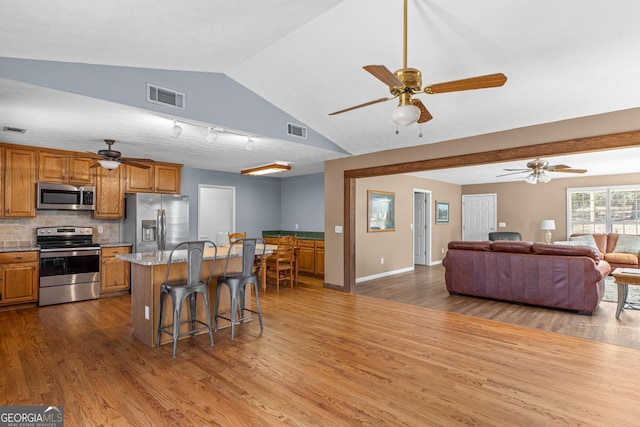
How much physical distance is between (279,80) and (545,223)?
7731 millimetres

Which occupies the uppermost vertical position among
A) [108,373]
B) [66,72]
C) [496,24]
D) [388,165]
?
[496,24]

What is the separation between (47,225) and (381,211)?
590 cm

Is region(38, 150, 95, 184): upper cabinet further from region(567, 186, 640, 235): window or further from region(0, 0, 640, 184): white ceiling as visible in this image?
region(567, 186, 640, 235): window

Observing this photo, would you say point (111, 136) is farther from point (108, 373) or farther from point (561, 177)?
point (561, 177)

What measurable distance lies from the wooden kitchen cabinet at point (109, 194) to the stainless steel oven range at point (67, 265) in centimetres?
43

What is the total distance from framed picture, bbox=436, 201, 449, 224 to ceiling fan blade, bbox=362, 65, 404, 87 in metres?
7.46

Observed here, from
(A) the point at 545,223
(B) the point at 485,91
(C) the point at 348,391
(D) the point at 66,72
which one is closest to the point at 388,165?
(B) the point at 485,91

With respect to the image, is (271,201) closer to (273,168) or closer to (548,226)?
(273,168)

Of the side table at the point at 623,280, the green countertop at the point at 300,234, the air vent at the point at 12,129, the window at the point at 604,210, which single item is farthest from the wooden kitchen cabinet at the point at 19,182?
the window at the point at 604,210

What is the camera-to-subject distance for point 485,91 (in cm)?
363

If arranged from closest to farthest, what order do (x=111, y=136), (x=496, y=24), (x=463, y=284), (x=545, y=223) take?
(x=496, y=24)
(x=111, y=136)
(x=463, y=284)
(x=545, y=223)

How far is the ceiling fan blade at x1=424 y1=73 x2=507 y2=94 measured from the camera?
7.04 ft

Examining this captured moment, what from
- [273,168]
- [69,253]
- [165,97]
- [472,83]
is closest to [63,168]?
[69,253]

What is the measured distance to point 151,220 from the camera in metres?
5.92
